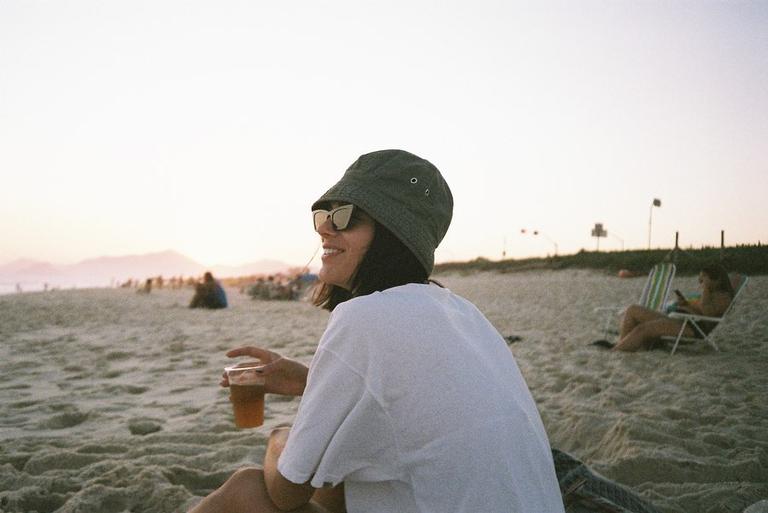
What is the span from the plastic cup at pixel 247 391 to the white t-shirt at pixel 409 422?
0.73 metres

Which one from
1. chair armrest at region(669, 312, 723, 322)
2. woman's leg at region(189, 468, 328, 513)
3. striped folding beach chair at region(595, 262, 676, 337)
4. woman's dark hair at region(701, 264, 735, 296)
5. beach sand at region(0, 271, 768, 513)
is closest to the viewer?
woman's leg at region(189, 468, 328, 513)

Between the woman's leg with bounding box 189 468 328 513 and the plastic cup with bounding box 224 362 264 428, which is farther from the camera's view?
the plastic cup with bounding box 224 362 264 428

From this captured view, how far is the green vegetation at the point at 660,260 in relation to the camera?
17531mm

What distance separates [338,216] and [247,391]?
800 mm

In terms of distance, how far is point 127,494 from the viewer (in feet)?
7.60

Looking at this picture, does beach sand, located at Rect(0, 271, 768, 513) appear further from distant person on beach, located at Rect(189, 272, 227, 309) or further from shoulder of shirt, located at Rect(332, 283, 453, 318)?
distant person on beach, located at Rect(189, 272, 227, 309)

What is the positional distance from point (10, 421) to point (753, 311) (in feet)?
34.2

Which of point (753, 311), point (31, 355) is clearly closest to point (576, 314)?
point (753, 311)

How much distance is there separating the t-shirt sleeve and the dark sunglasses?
37 cm

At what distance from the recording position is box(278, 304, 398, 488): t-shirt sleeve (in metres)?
1.08

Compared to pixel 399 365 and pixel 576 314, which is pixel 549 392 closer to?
pixel 399 365

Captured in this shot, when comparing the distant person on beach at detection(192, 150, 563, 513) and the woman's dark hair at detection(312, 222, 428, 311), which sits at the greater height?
the woman's dark hair at detection(312, 222, 428, 311)

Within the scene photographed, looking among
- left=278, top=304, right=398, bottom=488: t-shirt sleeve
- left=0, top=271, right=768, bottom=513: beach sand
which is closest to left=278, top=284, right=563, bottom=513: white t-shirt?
left=278, top=304, right=398, bottom=488: t-shirt sleeve

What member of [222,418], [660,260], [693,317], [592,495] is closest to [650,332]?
[693,317]
